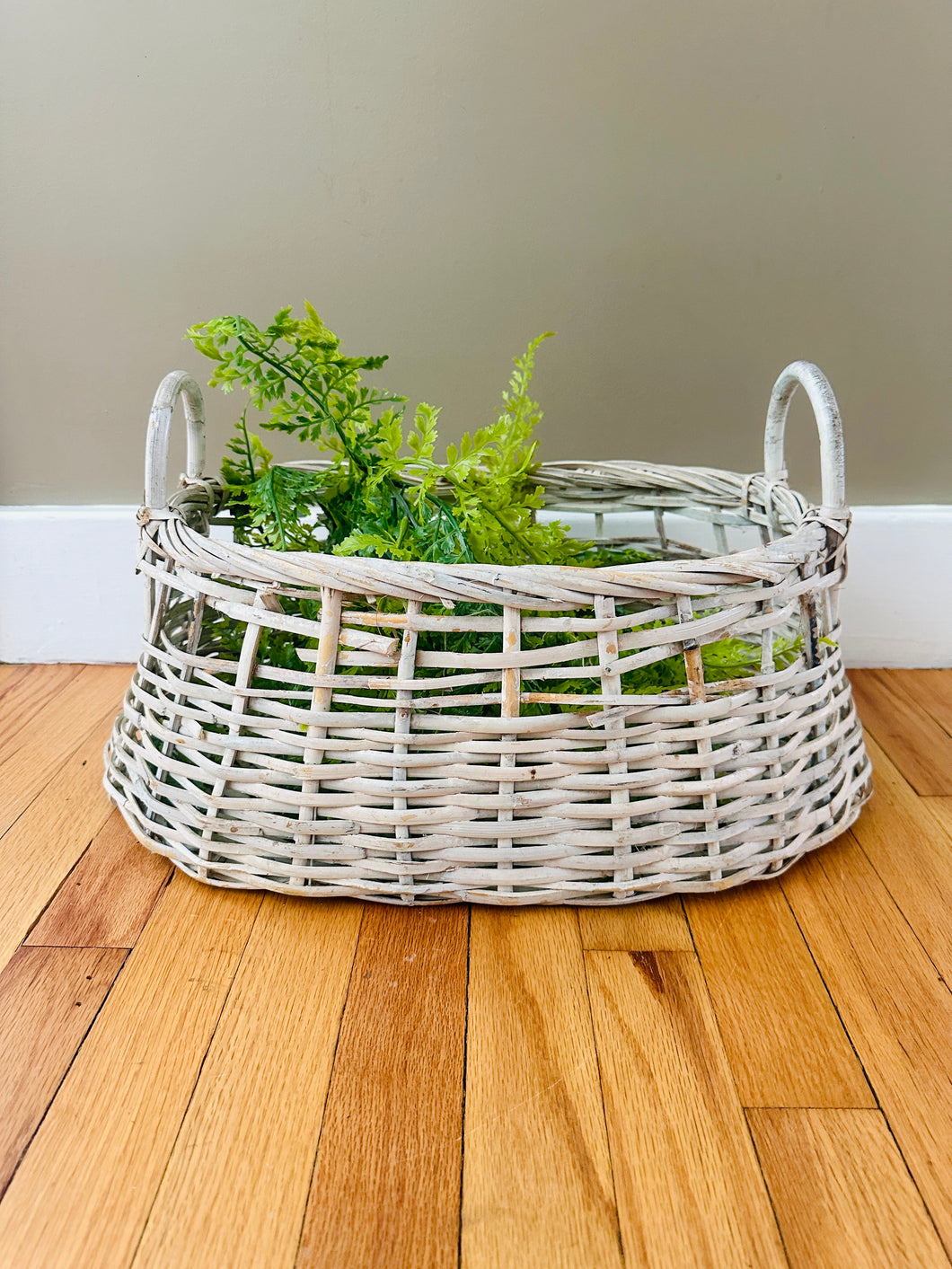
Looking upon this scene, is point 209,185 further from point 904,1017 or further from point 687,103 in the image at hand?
point 904,1017

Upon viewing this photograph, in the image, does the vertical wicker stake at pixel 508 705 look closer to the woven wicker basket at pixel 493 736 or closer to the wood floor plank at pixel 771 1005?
the woven wicker basket at pixel 493 736

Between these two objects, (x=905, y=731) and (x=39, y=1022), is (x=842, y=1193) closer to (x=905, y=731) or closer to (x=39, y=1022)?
(x=39, y=1022)

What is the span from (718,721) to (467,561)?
24cm

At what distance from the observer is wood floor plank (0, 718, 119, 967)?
2.56 feet

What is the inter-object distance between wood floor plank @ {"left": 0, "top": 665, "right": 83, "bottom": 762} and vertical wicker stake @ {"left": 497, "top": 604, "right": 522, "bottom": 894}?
62 cm

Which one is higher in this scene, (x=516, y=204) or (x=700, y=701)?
(x=516, y=204)

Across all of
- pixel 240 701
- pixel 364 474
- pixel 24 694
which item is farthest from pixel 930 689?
pixel 24 694

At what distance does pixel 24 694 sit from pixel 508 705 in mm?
779

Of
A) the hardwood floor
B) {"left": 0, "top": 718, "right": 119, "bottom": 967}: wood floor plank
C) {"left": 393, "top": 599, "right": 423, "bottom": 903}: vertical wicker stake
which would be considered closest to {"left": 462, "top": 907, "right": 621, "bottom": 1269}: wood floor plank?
the hardwood floor

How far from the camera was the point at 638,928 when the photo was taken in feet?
2.48

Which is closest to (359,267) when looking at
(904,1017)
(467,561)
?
(467,561)

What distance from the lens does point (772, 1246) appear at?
505mm

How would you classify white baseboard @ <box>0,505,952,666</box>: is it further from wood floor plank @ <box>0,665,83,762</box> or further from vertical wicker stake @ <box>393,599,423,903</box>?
vertical wicker stake @ <box>393,599,423,903</box>

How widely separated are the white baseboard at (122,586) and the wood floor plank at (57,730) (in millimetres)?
67
